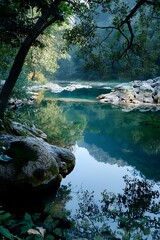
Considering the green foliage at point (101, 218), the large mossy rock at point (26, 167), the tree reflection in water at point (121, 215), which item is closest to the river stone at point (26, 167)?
the large mossy rock at point (26, 167)

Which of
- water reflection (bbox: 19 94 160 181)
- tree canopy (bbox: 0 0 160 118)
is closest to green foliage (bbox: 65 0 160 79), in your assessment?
tree canopy (bbox: 0 0 160 118)

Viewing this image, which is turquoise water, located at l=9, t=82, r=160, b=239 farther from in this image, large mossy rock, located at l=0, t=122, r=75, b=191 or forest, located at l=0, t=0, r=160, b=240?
large mossy rock, located at l=0, t=122, r=75, b=191

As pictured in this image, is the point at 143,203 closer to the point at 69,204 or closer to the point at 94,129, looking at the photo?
the point at 69,204

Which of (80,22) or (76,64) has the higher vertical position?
(76,64)

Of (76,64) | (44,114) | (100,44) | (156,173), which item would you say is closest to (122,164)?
(156,173)

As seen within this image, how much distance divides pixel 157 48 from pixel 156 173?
6406 millimetres

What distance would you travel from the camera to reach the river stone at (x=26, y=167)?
24.8 ft

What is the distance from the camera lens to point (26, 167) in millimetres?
7754

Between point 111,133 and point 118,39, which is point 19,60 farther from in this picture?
point 111,133

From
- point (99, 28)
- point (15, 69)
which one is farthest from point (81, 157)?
point (99, 28)

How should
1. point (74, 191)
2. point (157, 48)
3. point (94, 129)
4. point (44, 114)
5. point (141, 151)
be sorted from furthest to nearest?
point (44, 114)
point (94, 129)
point (141, 151)
point (157, 48)
point (74, 191)

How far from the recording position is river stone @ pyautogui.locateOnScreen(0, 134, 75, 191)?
755 centimetres

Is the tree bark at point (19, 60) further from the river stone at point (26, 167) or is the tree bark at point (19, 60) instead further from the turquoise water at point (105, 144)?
the turquoise water at point (105, 144)

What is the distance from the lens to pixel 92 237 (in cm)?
591
